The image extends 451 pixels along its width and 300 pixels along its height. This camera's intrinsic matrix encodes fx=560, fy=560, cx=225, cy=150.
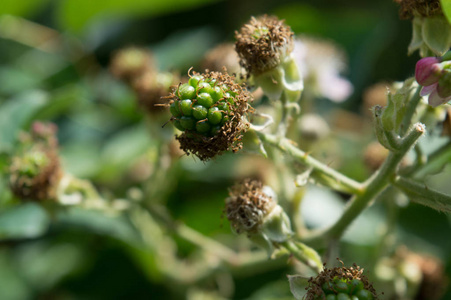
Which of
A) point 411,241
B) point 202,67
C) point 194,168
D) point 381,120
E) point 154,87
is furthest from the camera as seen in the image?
point 194,168

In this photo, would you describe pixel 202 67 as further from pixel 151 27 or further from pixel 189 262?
pixel 151 27

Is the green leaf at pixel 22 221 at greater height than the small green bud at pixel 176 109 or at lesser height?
lesser

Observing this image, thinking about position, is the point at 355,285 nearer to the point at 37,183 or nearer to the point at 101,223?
the point at 37,183

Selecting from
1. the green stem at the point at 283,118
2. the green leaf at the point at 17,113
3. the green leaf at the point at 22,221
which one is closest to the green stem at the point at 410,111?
the green stem at the point at 283,118

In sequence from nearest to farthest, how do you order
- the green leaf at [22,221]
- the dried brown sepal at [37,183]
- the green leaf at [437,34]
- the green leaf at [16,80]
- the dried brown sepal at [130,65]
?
the green leaf at [437,34] < the dried brown sepal at [37,183] < the green leaf at [22,221] < the dried brown sepal at [130,65] < the green leaf at [16,80]

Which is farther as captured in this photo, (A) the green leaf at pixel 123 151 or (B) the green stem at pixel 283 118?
(A) the green leaf at pixel 123 151

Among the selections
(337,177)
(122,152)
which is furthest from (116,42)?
(337,177)

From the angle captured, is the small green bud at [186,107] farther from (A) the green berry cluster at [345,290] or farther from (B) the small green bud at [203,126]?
(A) the green berry cluster at [345,290]
